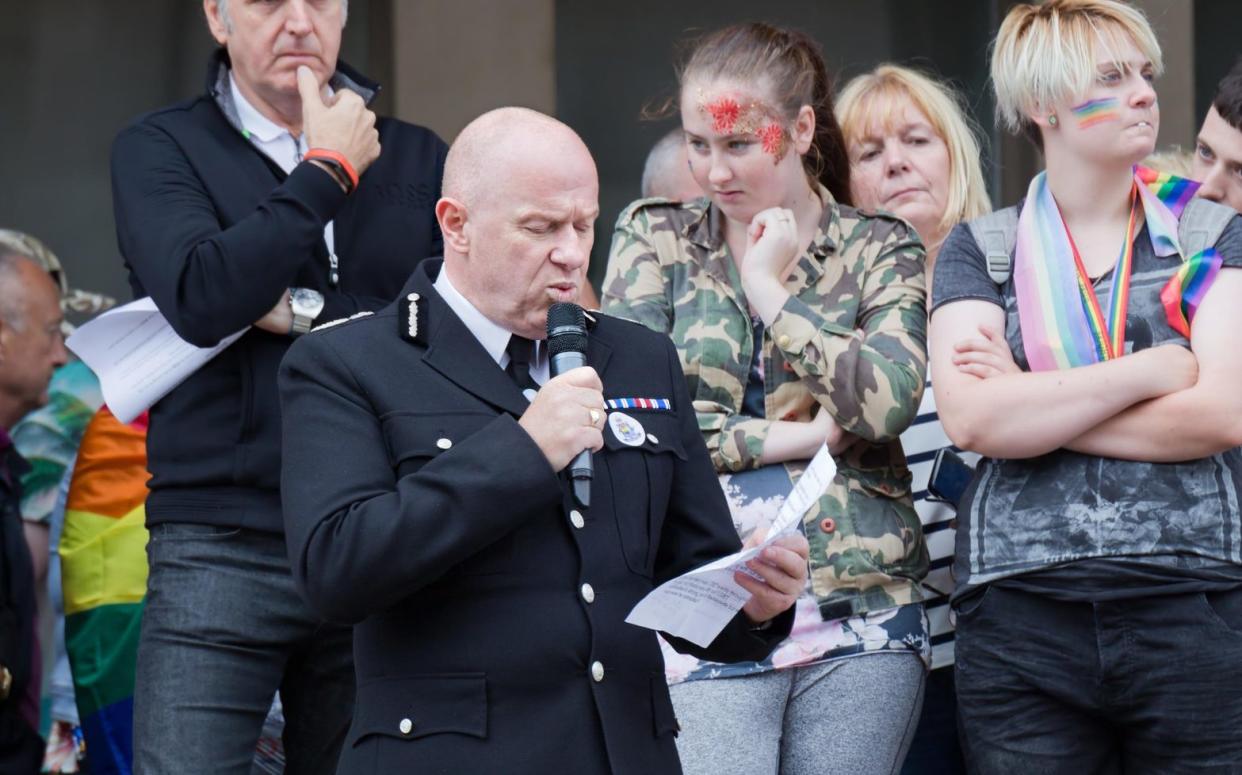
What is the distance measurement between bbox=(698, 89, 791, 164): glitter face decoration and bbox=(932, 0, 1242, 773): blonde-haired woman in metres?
0.45

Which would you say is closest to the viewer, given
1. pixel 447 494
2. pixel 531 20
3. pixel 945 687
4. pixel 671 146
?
pixel 447 494

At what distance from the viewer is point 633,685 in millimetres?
2820

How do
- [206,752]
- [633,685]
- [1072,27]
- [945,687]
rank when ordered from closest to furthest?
1. [633,685]
2. [206,752]
3. [1072,27]
4. [945,687]

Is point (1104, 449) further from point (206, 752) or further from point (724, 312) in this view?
point (206, 752)

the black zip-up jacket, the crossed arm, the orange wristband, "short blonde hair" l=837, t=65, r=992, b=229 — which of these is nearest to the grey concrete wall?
"short blonde hair" l=837, t=65, r=992, b=229

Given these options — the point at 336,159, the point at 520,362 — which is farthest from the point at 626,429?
the point at 336,159

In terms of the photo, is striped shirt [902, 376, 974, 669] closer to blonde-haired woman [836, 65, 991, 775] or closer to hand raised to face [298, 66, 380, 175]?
blonde-haired woman [836, 65, 991, 775]

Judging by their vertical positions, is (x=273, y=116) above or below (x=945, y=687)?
above

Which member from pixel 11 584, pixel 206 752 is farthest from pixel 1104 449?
pixel 11 584

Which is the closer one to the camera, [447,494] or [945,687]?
[447,494]

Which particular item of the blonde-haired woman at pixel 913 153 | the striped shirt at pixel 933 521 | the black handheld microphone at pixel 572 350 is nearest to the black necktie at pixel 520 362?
the black handheld microphone at pixel 572 350

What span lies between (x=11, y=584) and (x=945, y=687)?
2583 mm

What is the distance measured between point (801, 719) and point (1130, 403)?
907mm

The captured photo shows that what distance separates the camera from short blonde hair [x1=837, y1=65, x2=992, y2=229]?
489 centimetres
